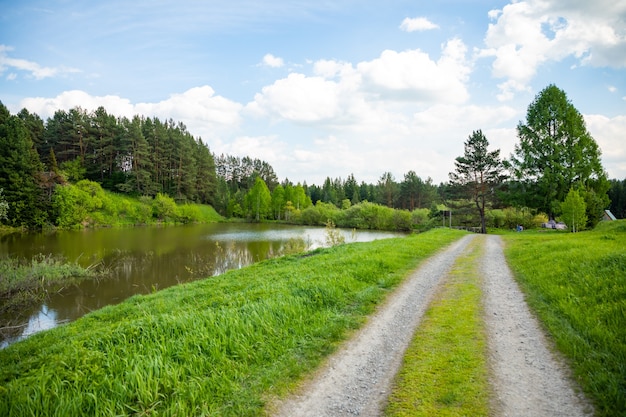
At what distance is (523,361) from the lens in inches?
209

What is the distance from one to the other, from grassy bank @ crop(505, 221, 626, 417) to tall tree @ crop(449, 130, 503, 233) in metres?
31.5

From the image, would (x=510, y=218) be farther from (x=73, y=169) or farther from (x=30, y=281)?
(x=73, y=169)

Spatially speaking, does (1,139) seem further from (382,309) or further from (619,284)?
(619,284)

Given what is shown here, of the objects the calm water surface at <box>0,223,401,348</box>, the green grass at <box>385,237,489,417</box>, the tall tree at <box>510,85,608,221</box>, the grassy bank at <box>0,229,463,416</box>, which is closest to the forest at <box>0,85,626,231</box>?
the tall tree at <box>510,85,608,221</box>

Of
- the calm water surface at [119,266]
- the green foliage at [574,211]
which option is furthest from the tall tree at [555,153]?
the calm water surface at [119,266]

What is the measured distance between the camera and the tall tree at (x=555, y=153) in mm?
32781

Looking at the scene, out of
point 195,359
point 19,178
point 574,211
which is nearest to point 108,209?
point 19,178

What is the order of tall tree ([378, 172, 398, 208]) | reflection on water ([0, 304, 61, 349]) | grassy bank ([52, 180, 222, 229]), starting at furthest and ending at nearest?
tall tree ([378, 172, 398, 208]) → grassy bank ([52, 180, 222, 229]) → reflection on water ([0, 304, 61, 349])

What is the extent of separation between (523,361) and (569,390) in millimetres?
881

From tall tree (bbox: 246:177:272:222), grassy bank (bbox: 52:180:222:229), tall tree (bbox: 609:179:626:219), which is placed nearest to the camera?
grassy bank (bbox: 52:180:222:229)

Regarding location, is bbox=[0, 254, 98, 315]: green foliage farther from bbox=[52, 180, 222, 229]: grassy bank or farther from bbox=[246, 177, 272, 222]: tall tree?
bbox=[246, 177, 272, 222]: tall tree

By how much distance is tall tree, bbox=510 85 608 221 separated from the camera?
32781 mm

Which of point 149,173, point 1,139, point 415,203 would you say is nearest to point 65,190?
point 1,139

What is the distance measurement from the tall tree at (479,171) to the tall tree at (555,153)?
5.00 metres
